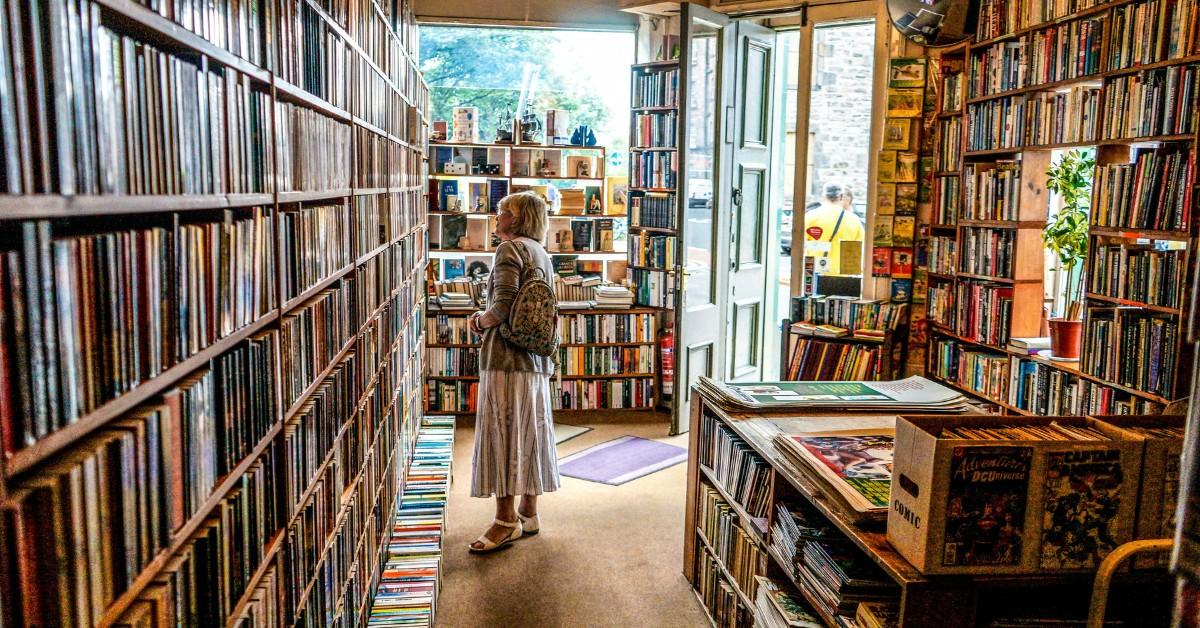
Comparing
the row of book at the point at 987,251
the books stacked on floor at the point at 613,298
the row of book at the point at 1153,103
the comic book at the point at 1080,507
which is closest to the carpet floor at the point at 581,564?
the books stacked on floor at the point at 613,298

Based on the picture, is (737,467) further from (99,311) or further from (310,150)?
(99,311)

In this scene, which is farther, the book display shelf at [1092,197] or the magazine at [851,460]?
the book display shelf at [1092,197]

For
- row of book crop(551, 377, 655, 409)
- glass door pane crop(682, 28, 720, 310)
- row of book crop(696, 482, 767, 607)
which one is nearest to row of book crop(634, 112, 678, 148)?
glass door pane crop(682, 28, 720, 310)

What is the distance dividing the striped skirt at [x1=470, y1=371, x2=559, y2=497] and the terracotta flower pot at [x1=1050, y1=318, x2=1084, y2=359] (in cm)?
231

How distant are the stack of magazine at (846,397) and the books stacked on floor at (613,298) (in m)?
3.25

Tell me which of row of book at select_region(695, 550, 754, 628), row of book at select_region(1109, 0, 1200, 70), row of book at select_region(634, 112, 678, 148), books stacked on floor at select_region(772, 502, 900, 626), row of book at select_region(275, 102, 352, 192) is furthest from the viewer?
row of book at select_region(634, 112, 678, 148)

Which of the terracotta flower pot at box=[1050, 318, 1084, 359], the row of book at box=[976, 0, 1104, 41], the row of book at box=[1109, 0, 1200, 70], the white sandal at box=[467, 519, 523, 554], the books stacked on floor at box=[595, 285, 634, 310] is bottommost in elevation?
the white sandal at box=[467, 519, 523, 554]

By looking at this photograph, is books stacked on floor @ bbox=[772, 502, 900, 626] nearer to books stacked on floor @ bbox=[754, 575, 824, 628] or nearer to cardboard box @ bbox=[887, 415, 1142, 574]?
books stacked on floor @ bbox=[754, 575, 824, 628]

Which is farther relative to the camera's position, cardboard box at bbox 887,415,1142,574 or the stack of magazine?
the stack of magazine

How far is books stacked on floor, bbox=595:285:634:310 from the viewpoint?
6316mm

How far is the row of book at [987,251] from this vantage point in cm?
442

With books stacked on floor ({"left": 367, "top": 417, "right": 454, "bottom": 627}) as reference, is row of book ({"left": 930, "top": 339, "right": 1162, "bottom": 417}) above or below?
above

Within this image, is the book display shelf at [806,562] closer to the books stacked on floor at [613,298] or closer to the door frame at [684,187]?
the door frame at [684,187]

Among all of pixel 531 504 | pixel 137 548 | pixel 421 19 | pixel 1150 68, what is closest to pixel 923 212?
pixel 1150 68
